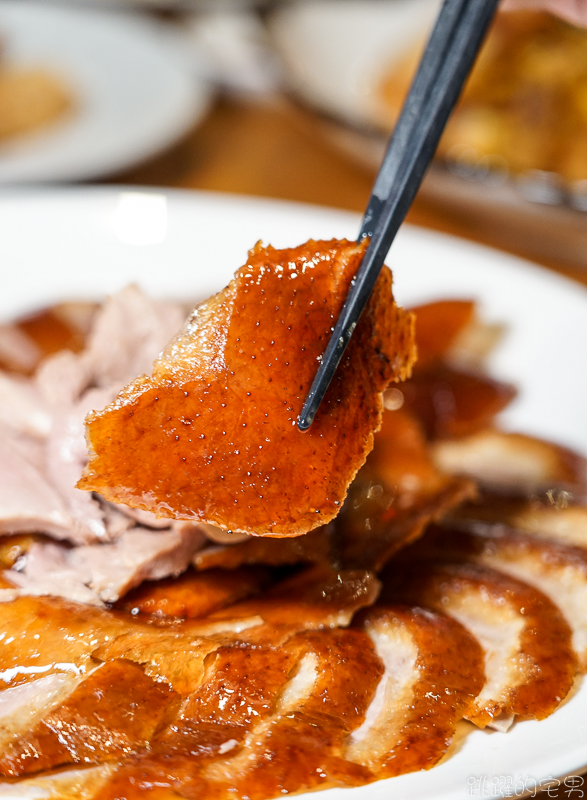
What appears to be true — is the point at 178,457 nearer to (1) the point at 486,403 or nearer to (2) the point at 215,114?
(1) the point at 486,403

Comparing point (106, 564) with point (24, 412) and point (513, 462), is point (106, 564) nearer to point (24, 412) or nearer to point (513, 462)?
point (24, 412)

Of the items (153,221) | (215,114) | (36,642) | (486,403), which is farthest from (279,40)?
(36,642)

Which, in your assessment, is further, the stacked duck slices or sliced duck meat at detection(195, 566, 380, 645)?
sliced duck meat at detection(195, 566, 380, 645)

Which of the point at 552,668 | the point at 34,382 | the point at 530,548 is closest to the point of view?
the point at 552,668

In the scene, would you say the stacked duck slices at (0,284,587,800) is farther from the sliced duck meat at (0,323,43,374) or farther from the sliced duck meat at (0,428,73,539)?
the sliced duck meat at (0,323,43,374)

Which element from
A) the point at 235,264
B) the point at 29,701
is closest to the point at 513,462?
the point at 235,264

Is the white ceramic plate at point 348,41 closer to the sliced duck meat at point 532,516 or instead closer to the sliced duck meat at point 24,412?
the sliced duck meat at point 532,516

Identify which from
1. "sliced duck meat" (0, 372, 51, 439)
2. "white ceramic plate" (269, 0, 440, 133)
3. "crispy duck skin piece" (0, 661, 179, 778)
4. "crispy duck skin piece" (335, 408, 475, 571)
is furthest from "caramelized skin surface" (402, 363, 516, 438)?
"white ceramic plate" (269, 0, 440, 133)
